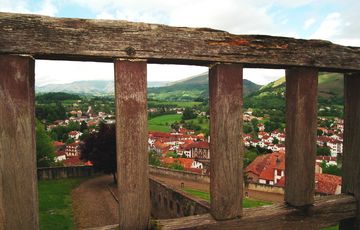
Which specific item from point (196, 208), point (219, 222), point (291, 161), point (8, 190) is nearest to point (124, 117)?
point (8, 190)

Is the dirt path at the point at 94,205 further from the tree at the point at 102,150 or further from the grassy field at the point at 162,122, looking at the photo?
the grassy field at the point at 162,122

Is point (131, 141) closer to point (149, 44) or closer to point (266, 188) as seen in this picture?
point (149, 44)

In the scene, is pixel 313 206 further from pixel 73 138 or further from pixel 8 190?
pixel 73 138

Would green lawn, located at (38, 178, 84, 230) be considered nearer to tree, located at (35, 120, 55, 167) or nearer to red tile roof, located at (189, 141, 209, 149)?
tree, located at (35, 120, 55, 167)

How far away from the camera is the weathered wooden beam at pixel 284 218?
2656 millimetres

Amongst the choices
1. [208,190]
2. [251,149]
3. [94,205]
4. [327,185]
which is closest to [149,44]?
[94,205]

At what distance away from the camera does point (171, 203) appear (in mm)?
21969

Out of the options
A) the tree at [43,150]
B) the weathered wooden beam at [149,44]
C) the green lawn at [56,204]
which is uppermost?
the weathered wooden beam at [149,44]

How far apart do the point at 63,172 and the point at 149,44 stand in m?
33.0

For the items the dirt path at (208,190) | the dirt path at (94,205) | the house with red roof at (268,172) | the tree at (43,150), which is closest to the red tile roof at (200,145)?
the house with red roof at (268,172)

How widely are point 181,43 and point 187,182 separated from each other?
3311 cm

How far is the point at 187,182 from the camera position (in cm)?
3472

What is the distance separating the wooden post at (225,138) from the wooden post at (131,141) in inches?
23.2

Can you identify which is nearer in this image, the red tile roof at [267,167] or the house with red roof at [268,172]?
the house with red roof at [268,172]
